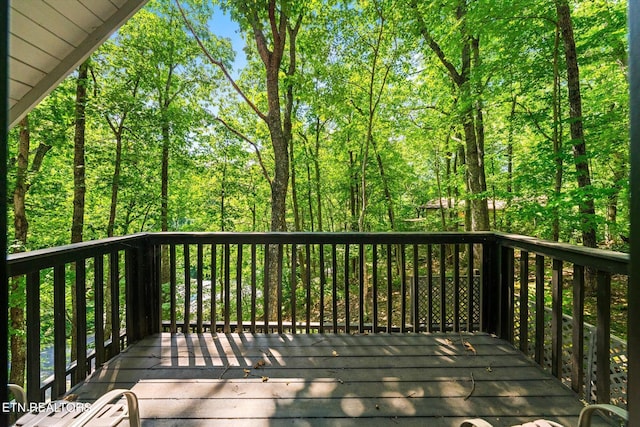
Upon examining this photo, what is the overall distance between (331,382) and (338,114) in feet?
25.1

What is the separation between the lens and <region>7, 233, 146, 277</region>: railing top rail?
1582 mm

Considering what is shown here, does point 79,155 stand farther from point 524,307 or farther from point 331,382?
point 524,307

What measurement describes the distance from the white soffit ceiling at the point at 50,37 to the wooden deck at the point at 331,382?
221 centimetres

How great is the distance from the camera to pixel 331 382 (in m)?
1.99

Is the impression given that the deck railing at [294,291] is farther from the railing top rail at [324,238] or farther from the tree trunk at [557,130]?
the tree trunk at [557,130]

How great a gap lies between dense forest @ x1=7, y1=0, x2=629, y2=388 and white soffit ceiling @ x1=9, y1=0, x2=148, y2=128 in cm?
187

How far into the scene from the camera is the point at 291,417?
5.44 ft

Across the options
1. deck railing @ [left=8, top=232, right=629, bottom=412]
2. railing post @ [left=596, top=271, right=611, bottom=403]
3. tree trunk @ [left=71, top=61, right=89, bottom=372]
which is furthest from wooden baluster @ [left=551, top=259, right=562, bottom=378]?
tree trunk @ [left=71, top=61, right=89, bottom=372]

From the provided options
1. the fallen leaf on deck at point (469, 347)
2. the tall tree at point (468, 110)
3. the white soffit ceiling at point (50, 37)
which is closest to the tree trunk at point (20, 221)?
the white soffit ceiling at point (50, 37)

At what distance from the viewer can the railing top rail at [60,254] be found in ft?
5.19

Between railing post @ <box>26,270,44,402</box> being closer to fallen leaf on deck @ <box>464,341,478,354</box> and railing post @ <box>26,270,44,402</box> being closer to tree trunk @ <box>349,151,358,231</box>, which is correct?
fallen leaf on deck @ <box>464,341,478,354</box>

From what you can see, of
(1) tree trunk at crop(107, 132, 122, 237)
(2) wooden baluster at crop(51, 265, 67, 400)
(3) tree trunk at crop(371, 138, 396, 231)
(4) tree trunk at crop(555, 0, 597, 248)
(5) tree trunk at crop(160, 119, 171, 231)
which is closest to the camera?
(2) wooden baluster at crop(51, 265, 67, 400)

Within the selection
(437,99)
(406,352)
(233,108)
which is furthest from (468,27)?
(233,108)

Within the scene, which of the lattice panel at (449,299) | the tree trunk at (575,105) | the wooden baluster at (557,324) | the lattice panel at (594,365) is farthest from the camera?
the tree trunk at (575,105)
